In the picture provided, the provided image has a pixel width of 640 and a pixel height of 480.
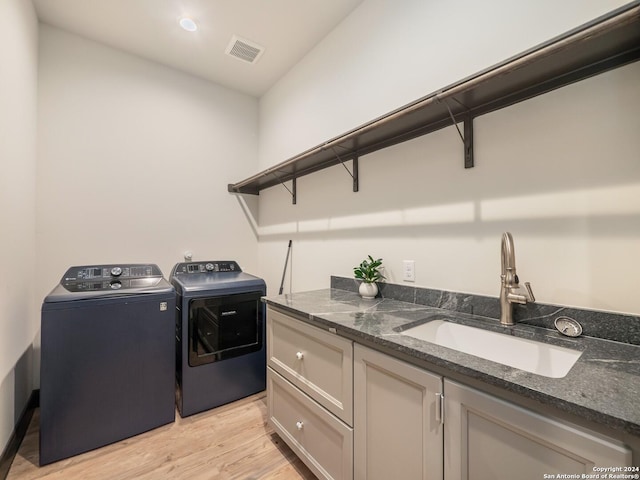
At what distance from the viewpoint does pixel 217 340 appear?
2096 millimetres

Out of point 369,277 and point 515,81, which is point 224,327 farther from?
point 515,81

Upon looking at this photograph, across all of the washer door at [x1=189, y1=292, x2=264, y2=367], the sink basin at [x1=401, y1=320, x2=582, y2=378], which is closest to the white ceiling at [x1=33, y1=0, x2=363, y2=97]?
the washer door at [x1=189, y1=292, x2=264, y2=367]

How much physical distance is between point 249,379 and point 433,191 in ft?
6.46

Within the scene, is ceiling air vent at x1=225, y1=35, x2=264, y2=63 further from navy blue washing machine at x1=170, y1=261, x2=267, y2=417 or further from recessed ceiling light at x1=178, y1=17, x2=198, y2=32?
navy blue washing machine at x1=170, y1=261, x2=267, y2=417

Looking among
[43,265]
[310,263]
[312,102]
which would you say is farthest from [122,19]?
[310,263]

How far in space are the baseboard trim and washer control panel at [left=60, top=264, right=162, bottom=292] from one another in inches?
34.5

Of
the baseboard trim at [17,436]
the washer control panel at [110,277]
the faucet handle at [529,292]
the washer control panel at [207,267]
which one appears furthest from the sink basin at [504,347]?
the baseboard trim at [17,436]

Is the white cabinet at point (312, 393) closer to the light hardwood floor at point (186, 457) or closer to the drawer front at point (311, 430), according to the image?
the drawer front at point (311, 430)

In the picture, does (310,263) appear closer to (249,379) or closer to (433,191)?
(249,379)

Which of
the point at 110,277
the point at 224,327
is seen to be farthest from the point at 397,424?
the point at 110,277

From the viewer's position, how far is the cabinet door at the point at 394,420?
0.89 meters

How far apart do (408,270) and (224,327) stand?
1423 mm

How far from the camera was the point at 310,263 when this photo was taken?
2416 millimetres

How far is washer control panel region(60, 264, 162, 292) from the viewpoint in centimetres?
185
